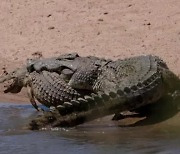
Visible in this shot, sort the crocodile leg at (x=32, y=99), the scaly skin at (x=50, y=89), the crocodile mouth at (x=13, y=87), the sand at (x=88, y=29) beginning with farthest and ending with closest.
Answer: the sand at (x=88, y=29), the crocodile mouth at (x=13, y=87), the crocodile leg at (x=32, y=99), the scaly skin at (x=50, y=89)

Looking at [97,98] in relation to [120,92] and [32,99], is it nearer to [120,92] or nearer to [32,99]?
[120,92]

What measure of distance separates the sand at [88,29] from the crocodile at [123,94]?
191cm

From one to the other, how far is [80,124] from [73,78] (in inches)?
32.7

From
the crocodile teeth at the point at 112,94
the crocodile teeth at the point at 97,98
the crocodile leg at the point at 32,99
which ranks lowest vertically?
the crocodile leg at the point at 32,99

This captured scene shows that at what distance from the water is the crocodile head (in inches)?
38.4

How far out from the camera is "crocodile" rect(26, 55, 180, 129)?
19.7ft

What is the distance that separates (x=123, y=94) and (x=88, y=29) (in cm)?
488

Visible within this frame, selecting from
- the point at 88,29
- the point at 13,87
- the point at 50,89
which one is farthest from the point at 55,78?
the point at 88,29

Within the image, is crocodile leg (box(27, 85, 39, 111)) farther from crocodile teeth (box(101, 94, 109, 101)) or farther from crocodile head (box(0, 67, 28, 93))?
crocodile teeth (box(101, 94, 109, 101))

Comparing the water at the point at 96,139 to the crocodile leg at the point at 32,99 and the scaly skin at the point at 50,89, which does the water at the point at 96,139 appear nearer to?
the scaly skin at the point at 50,89

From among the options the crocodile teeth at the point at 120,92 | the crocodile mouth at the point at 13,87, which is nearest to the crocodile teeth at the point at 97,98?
the crocodile teeth at the point at 120,92

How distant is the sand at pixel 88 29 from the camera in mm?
9594

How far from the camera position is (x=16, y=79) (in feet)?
25.0

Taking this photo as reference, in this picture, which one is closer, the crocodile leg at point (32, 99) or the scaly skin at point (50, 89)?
the scaly skin at point (50, 89)
